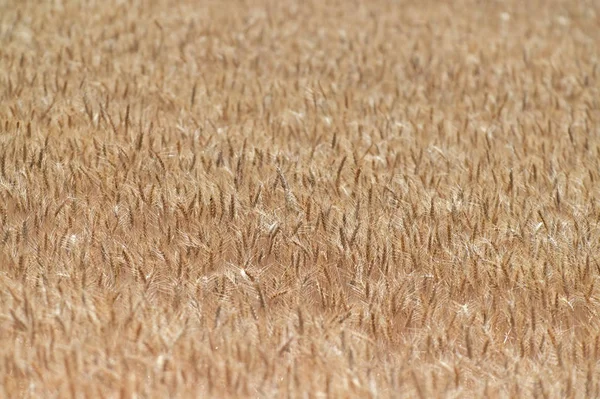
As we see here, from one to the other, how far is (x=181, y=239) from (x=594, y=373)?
149 cm

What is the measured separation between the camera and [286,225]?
13.4 feet

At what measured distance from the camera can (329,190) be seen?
4.50m

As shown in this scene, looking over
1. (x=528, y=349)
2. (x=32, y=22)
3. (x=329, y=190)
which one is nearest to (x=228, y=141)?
(x=329, y=190)

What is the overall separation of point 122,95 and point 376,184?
180 cm

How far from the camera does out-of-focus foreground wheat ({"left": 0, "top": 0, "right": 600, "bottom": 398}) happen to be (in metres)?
3.09

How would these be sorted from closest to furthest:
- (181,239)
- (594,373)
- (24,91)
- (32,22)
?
(594,373) < (181,239) < (24,91) < (32,22)

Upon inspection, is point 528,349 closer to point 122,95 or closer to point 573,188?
point 573,188

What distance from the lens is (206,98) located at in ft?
19.3

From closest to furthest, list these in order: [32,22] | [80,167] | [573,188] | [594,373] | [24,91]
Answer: [594,373] < [80,167] < [573,188] < [24,91] < [32,22]

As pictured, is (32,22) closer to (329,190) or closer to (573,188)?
(329,190)

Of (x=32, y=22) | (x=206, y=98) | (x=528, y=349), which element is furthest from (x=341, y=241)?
(x=32, y=22)

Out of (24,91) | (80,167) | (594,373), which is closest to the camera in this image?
(594,373)

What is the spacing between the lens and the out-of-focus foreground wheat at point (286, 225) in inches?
122

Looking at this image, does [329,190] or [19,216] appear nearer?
[19,216]
